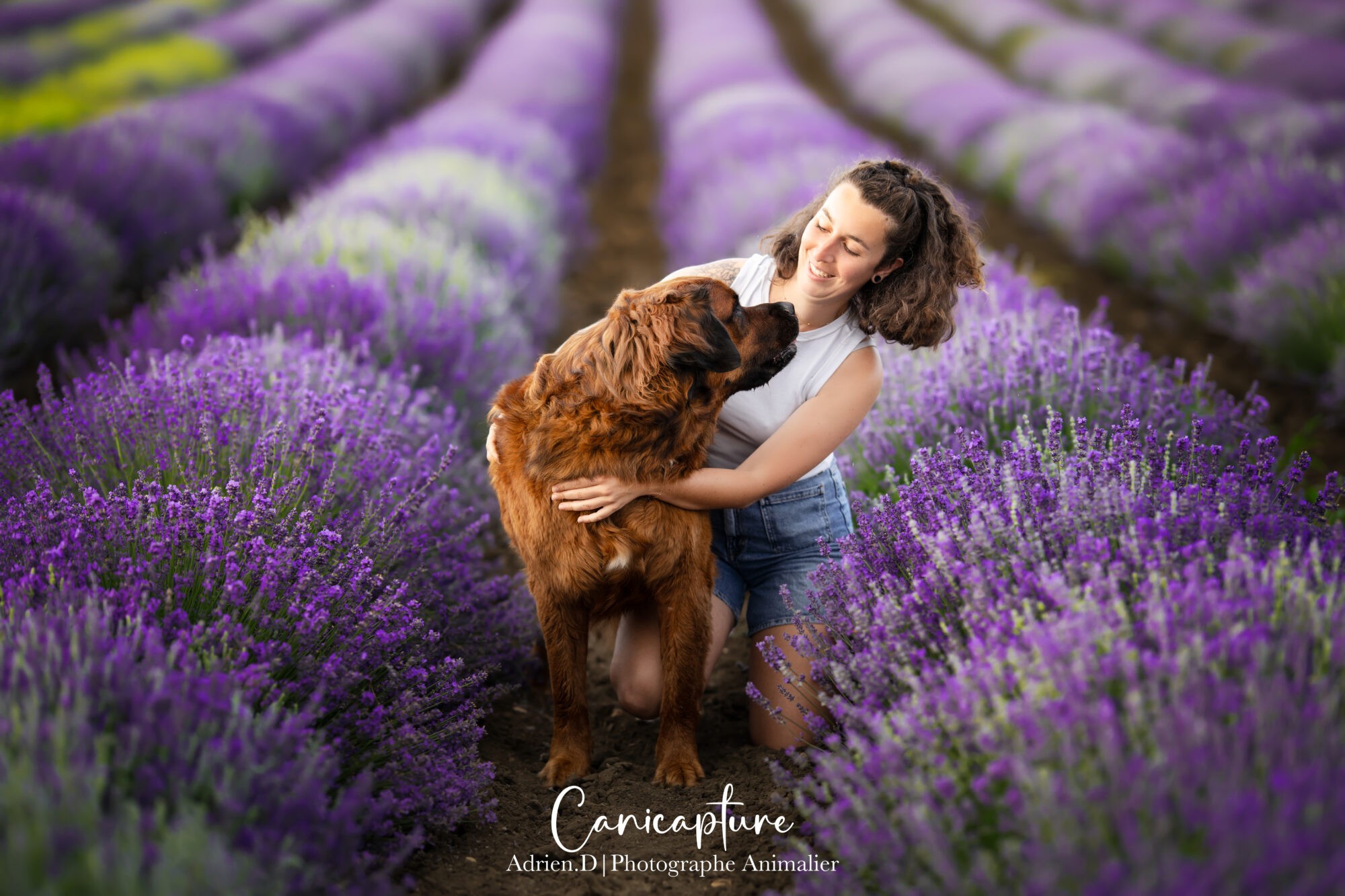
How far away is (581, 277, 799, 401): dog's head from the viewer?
80.8 inches

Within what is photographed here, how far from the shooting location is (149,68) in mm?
10594

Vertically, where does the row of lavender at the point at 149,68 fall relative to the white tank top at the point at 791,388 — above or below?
above

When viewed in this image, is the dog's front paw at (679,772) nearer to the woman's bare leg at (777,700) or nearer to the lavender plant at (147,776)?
the woman's bare leg at (777,700)

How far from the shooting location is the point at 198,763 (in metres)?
1.41

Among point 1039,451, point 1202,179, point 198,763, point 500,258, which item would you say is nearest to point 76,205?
point 500,258

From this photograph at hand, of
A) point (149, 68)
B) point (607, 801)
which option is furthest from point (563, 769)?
point (149, 68)

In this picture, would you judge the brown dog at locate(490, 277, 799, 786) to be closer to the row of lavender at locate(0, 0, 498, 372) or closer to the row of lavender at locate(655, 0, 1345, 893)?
the row of lavender at locate(655, 0, 1345, 893)

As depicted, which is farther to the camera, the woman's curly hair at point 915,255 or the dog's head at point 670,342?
the woman's curly hair at point 915,255

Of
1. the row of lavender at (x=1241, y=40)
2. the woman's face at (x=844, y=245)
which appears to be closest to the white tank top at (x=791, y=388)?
the woman's face at (x=844, y=245)

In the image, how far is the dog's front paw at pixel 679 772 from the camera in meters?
2.23

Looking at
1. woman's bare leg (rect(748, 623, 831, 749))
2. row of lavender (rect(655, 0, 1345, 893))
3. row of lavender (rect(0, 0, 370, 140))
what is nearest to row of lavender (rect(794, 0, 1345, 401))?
row of lavender (rect(655, 0, 1345, 893))

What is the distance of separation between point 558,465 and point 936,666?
2.99 feet

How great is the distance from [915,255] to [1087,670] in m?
1.40

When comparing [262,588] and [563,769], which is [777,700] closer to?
[563,769]
